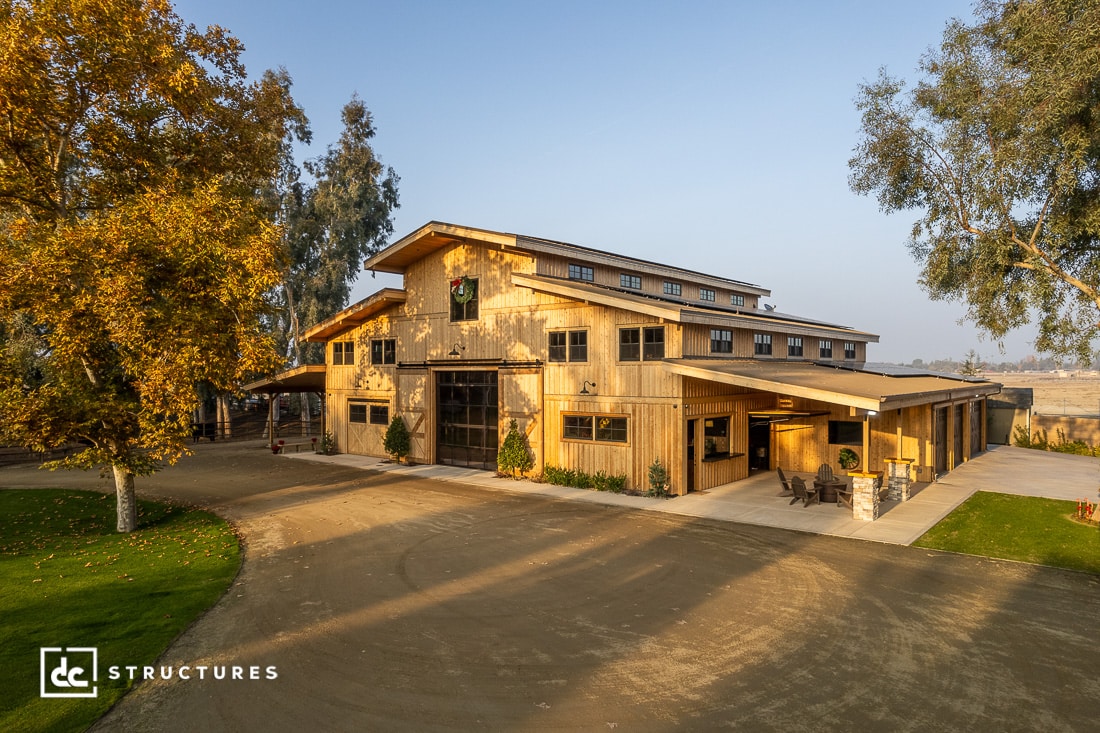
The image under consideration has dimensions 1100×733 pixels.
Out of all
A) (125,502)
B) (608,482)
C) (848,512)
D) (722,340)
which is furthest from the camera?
(722,340)

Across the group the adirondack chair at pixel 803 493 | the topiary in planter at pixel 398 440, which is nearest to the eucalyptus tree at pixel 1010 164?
the adirondack chair at pixel 803 493

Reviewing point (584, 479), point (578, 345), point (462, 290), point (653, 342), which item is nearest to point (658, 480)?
point (584, 479)

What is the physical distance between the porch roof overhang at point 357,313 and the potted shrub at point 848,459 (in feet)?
62.1

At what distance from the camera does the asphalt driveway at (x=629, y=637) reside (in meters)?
6.18

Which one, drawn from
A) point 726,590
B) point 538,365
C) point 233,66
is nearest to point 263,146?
point 233,66

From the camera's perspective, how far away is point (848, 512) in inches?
604

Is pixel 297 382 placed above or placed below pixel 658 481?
above

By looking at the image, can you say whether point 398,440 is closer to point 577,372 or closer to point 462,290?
point 462,290

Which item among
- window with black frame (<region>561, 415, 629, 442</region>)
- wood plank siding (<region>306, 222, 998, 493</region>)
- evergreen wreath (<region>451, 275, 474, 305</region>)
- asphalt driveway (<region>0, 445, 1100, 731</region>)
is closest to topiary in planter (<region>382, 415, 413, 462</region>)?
wood plank siding (<region>306, 222, 998, 493</region>)

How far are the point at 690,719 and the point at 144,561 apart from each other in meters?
11.6

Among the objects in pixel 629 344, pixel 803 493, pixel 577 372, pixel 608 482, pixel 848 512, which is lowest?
pixel 848 512

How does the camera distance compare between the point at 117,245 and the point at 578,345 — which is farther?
the point at 578,345

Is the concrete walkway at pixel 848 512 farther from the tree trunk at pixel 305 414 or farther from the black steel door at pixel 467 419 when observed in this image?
the tree trunk at pixel 305 414

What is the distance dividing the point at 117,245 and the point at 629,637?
13.0 m
